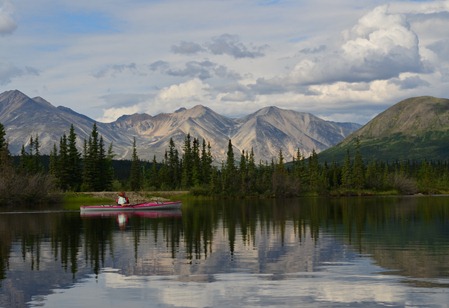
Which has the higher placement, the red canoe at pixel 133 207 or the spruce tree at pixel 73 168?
the spruce tree at pixel 73 168

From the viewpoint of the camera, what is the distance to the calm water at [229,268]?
92.5ft

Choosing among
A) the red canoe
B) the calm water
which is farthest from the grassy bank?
the calm water

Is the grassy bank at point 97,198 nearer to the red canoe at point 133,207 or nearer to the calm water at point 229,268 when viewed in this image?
the red canoe at point 133,207

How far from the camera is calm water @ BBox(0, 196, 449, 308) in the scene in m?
28.2

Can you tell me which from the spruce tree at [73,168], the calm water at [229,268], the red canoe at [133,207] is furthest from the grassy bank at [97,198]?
the calm water at [229,268]

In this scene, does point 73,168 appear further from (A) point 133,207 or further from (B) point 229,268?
(B) point 229,268

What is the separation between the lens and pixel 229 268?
37.5 m

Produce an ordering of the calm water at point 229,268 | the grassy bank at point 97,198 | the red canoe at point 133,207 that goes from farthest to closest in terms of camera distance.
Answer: the grassy bank at point 97,198, the red canoe at point 133,207, the calm water at point 229,268

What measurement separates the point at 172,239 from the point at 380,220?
30498 mm

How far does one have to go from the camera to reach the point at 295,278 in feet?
109

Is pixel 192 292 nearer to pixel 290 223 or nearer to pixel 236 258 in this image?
pixel 236 258

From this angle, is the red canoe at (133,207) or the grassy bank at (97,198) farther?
the grassy bank at (97,198)

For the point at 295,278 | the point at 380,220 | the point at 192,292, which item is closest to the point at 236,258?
the point at 295,278

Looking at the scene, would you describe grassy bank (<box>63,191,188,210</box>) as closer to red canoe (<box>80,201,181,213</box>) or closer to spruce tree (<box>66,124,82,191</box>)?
spruce tree (<box>66,124,82,191</box>)
